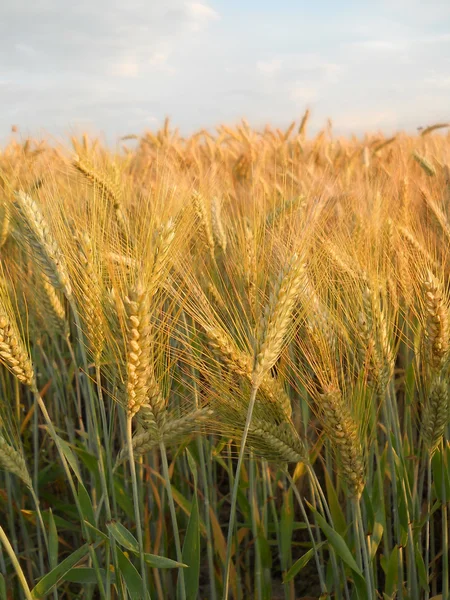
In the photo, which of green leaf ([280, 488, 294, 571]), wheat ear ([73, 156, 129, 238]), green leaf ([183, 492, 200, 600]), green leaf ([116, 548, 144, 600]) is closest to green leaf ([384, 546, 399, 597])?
green leaf ([280, 488, 294, 571])

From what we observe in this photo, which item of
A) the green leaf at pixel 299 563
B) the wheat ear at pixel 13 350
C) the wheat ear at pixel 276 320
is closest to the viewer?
the wheat ear at pixel 276 320

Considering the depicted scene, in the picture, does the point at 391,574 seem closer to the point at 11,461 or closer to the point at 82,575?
the point at 82,575

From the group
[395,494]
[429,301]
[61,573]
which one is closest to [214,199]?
[429,301]

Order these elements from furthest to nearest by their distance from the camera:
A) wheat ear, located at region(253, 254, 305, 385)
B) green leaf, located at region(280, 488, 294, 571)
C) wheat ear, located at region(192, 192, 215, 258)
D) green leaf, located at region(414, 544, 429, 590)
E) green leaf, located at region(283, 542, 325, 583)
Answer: wheat ear, located at region(192, 192, 215, 258) → green leaf, located at region(280, 488, 294, 571) → green leaf, located at region(414, 544, 429, 590) → green leaf, located at region(283, 542, 325, 583) → wheat ear, located at region(253, 254, 305, 385)

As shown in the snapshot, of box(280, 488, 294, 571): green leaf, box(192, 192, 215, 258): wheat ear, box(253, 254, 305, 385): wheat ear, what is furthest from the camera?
box(192, 192, 215, 258): wheat ear

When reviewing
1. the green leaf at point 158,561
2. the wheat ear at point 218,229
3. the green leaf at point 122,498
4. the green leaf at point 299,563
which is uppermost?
the wheat ear at point 218,229

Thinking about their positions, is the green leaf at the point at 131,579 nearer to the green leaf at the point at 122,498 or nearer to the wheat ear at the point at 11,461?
the wheat ear at the point at 11,461

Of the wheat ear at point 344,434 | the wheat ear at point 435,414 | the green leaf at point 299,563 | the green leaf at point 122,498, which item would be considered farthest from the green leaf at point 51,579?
the wheat ear at point 435,414

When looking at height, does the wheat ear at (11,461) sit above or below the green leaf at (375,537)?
above

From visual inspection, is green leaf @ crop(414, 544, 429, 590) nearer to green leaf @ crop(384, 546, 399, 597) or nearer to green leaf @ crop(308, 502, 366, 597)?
green leaf @ crop(384, 546, 399, 597)

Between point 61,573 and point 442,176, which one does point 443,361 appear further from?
point 442,176

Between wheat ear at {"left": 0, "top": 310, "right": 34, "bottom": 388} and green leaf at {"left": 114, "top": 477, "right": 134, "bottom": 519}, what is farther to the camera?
green leaf at {"left": 114, "top": 477, "right": 134, "bottom": 519}

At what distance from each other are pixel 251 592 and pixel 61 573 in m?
0.80

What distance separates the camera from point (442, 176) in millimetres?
2855
